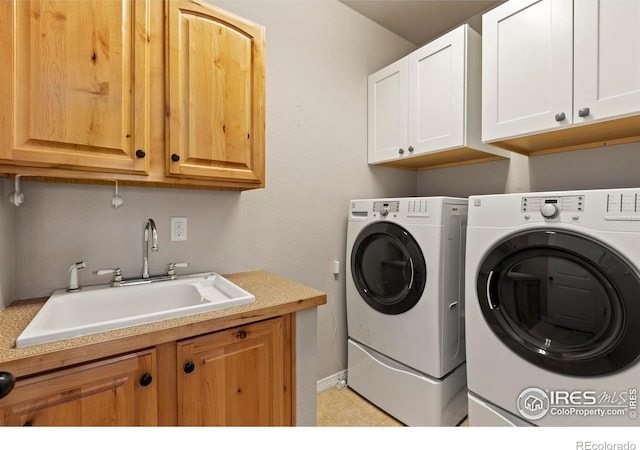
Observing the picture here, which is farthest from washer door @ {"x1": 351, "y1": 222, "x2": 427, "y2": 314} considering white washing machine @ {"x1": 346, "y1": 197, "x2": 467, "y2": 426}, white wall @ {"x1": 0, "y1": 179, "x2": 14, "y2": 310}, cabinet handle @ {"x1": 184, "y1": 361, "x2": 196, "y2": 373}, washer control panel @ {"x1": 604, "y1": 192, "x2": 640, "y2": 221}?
white wall @ {"x1": 0, "y1": 179, "x2": 14, "y2": 310}

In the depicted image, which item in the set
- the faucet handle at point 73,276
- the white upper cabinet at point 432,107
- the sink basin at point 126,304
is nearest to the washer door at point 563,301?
the white upper cabinet at point 432,107

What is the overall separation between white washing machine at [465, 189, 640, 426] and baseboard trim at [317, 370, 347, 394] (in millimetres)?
Answer: 899

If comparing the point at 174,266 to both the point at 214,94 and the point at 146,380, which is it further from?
the point at 214,94

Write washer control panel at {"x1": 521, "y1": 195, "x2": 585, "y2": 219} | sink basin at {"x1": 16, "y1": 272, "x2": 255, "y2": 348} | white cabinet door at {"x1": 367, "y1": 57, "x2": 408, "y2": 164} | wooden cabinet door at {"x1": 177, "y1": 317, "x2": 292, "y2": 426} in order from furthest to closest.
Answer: white cabinet door at {"x1": 367, "y1": 57, "x2": 408, "y2": 164} → washer control panel at {"x1": 521, "y1": 195, "x2": 585, "y2": 219} → wooden cabinet door at {"x1": 177, "y1": 317, "x2": 292, "y2": 426} → sink basin at {"x1": 16, "y1": 272, "x2": 255, "y2": 348}

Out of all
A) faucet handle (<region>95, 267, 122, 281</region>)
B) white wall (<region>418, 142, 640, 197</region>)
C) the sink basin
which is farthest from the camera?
white wall (<region>418, 142, 640, 197</region>)

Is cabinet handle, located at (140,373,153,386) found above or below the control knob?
below

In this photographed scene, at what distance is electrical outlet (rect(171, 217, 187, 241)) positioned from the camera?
1.49m

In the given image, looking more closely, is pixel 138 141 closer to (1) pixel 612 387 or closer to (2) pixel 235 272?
(2) pixel 235 272

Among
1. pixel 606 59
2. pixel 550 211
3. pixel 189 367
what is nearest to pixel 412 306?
pixel 550 211

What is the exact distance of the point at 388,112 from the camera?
2105 mm

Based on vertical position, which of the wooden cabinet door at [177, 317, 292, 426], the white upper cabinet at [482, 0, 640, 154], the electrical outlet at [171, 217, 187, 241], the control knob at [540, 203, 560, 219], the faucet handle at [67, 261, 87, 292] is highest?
the white upper cabinet at [482, 0, 640, 154]

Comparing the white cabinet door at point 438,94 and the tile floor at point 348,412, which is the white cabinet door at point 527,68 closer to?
the white cabinet door at point 438,94

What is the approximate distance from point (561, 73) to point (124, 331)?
200 cm

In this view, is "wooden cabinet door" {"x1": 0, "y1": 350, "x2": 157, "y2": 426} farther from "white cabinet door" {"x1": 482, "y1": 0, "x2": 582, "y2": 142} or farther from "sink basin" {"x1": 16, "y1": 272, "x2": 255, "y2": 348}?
"white cabinet door" {"x1": 482, "y1": 0, "x2": 582, "y2": 142}
